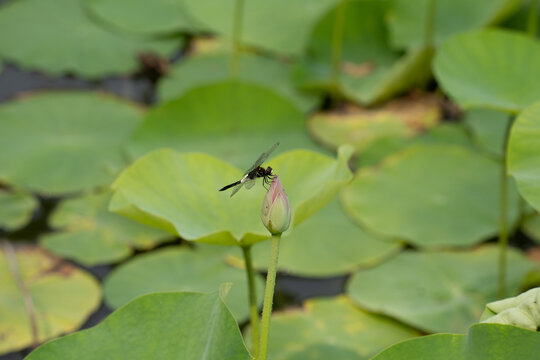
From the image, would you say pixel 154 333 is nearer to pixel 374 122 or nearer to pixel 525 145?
pixel 525 145

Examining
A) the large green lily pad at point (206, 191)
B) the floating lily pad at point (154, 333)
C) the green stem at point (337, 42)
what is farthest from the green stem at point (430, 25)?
the floating lily pad at point (154, 333)

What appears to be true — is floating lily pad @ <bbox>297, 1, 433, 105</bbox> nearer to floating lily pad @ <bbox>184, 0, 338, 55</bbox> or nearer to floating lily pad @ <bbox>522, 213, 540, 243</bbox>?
floating lily pad @ <bbox>184, 0, 338, 55</bbox>

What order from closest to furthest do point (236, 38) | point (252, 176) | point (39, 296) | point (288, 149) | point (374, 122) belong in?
point (252, 176) < point (39, 296) < point (288, 149) < point (374, 122) < point (236, 38)

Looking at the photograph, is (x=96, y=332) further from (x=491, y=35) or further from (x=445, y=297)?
(x=491, y=35)

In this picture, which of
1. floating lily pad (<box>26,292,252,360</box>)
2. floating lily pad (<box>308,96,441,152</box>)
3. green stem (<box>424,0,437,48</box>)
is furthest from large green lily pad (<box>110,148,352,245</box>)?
green stem (<box>424,0,437,48</box>)

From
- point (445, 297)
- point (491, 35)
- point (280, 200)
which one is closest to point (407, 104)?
point (491, 35)

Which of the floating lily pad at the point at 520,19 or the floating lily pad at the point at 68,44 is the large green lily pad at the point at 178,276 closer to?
the floating lily pad at the point at 68,44

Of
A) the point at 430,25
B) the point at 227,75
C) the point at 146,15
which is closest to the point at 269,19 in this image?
the point at 227,75
